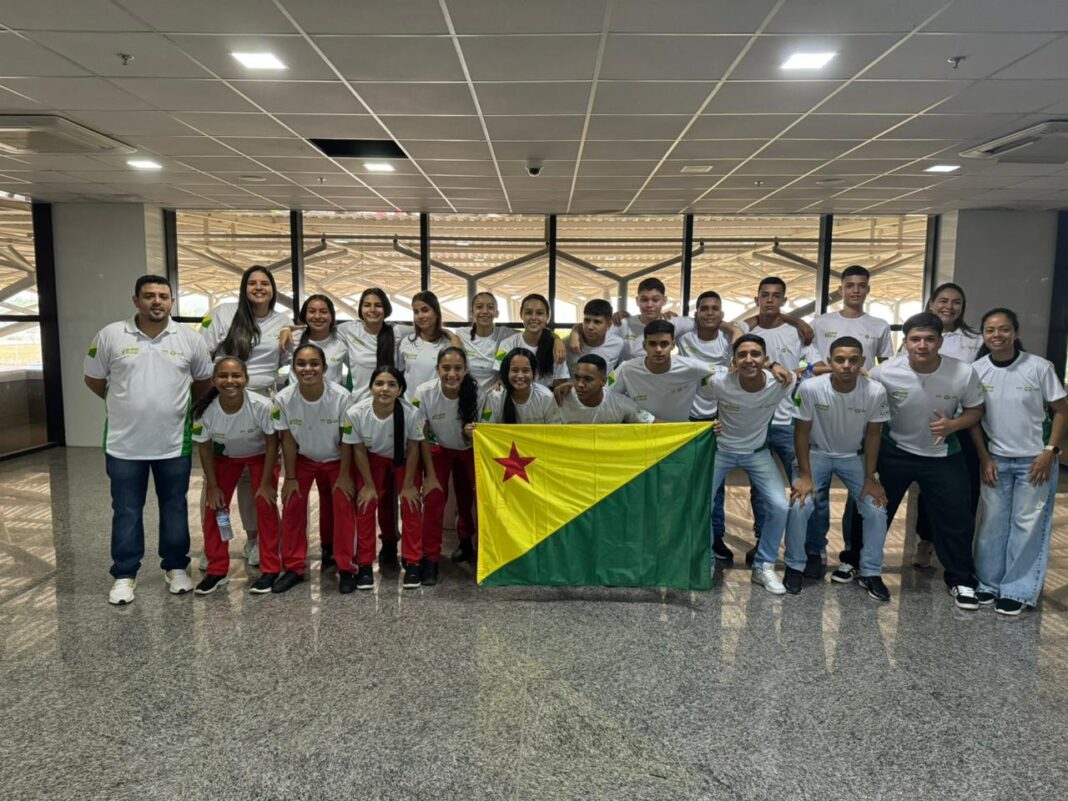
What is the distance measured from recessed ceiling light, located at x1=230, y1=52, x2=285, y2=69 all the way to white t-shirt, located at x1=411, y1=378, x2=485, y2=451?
Answer: 1.93 metres

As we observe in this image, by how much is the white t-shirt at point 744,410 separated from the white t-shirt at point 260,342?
2.62m

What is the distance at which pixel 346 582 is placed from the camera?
373 cm

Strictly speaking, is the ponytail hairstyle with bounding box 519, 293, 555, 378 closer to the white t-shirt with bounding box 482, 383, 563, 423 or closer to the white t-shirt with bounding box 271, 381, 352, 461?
the white t-shirt with bounding box 482, 383, 563, 423

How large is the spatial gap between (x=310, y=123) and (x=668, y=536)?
376 cm

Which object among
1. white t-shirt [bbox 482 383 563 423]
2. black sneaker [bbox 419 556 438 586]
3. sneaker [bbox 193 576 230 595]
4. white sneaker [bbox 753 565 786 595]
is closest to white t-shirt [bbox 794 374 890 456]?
white sneaker [bbox 753 565 786 595]

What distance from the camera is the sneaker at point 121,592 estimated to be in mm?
3502

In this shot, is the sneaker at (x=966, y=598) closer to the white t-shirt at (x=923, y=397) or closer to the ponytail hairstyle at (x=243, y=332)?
the white t-shirt at (x=923, y=397)

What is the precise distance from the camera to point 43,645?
3.07 m

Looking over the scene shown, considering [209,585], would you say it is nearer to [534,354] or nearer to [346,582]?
[346,582]

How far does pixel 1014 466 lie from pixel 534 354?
2.67 meters

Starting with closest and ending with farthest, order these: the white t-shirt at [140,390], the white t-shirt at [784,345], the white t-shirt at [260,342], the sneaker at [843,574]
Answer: the white t-shirt at [140,390], the sneaker at [843,574], the white t-shirt at [260,342], the white t-shirt at [784,345]

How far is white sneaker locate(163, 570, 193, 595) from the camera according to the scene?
12.0ft

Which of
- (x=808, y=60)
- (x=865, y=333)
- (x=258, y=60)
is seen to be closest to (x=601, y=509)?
(x=865, y=333)

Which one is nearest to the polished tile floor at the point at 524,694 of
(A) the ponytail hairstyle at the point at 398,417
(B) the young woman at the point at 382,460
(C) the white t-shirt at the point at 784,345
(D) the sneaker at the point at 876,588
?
(D) the sneaker at the point at 876,588
